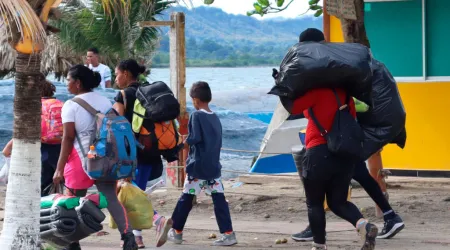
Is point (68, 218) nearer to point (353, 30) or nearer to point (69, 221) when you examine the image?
point (69, 221)

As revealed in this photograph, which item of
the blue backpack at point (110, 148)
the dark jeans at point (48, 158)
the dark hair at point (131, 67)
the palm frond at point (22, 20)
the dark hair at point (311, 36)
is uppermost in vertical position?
the palm frond at point (22, 20)

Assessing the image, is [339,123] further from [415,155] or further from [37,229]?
[415,155]

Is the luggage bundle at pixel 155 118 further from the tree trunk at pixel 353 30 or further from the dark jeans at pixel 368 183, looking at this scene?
the tree trunk at pixel 353 30

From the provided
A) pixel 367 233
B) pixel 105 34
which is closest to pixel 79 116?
pixel 367 233

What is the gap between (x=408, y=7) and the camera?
42.0 feet

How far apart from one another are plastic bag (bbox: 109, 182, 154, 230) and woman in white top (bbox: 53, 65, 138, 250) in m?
0.31

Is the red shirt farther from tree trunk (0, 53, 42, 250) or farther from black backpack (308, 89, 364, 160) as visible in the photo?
tree trunk (0, 53, 42, 250)

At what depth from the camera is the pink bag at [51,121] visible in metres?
8.17

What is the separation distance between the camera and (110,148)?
7340mm

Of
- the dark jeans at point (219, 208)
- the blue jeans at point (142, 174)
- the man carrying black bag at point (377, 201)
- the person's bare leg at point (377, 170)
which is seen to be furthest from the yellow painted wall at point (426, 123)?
the blue jeans at point (142, 174)

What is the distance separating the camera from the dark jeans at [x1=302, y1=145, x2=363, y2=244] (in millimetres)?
7164

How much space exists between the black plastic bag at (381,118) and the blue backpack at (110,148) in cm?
200

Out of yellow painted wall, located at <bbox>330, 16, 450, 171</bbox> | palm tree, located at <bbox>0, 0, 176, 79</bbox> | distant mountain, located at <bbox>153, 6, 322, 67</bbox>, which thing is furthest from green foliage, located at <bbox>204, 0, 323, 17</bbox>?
distant mountain, located at <bbox>153, 6, 322, 67</bbox>

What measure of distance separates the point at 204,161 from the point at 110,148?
129 centimetres
